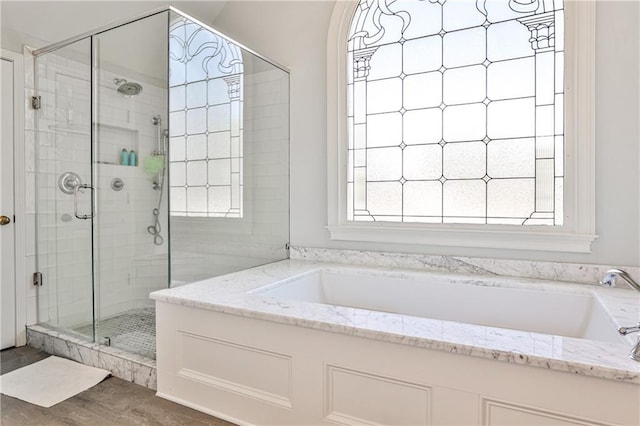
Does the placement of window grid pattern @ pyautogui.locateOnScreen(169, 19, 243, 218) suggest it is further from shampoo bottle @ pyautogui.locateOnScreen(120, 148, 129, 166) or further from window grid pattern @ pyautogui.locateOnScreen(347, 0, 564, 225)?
window grid pattern @ pyautogui.locateOnScreen(347, 0, 564, 225)

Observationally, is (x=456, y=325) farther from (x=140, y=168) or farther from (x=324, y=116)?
(x=140, y=168)

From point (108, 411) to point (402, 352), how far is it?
4.65ft

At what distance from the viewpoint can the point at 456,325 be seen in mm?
1427

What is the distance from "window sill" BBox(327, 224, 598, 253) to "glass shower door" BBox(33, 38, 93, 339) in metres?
A: 1.70

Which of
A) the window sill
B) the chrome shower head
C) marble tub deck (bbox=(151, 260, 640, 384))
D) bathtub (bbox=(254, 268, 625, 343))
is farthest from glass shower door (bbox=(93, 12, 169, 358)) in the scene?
the window sill

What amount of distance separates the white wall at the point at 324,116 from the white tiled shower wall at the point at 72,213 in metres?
0.94

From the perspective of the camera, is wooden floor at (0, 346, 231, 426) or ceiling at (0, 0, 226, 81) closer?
wooden floor at (0, 346, 231, 426)

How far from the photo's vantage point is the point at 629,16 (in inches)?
74.9

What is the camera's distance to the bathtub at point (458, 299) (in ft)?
6.03

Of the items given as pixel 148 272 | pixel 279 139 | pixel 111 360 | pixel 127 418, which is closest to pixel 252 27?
pixel 279 139

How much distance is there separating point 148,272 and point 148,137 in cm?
96

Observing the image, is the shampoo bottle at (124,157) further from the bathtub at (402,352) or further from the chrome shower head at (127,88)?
the bathtub at (402,352)

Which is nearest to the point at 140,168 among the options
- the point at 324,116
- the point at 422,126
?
the point at 324,116

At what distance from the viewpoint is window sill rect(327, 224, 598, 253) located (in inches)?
80.0
